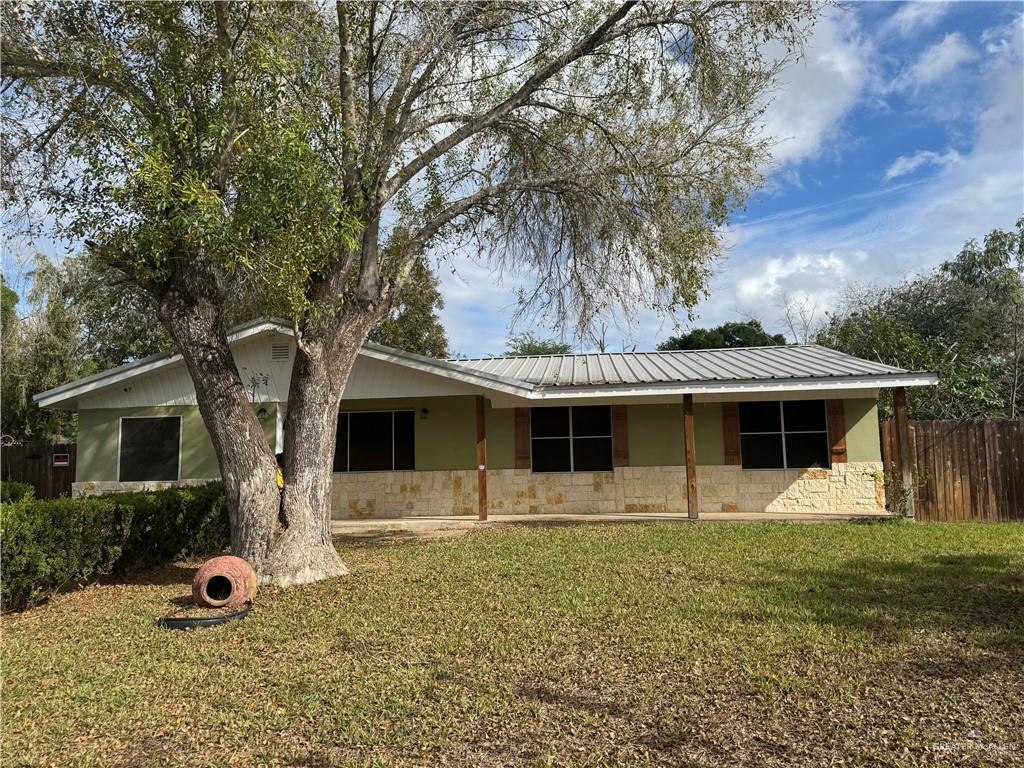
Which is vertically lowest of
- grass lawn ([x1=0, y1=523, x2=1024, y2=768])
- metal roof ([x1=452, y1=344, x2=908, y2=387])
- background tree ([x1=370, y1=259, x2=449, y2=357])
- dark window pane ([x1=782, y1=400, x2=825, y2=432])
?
grass lawn ([x1=0, y1=523, x2=1024, y2=768])

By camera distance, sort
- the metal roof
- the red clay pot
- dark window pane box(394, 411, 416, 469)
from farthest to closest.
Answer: dark window pane box(394, 411, 416, 469) → the metal roof → the red clay pot

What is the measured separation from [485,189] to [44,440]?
2226cm

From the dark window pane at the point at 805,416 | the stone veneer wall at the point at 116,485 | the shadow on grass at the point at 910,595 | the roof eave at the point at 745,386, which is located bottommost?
the shadow on grass at the point at 910,595

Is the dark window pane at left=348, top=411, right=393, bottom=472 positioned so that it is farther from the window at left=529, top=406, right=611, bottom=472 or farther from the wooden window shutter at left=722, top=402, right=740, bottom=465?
the wooden window shutter at left=722, top=402, right=740, bottom=465

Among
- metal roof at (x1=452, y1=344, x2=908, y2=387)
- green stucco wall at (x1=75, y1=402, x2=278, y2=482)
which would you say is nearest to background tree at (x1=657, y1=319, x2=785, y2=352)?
metal roof at (x1=452, y1=344, x2=908, y2=387)

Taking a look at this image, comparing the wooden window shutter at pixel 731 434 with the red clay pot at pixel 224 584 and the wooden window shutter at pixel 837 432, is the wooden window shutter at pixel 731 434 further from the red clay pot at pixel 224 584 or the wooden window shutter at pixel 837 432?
the red clay pot at pixel 224 584

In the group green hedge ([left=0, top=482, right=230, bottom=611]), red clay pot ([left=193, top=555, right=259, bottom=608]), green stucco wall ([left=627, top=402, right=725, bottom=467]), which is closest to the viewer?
red clay pot ([left=193, top=555, right=259, bottom=608])

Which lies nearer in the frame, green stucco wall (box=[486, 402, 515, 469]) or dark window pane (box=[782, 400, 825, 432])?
dark window pane (box=[782, 400, 825, 432])

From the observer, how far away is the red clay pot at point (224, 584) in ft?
21.5

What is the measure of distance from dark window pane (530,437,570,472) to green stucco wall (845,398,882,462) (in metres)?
Result: 5.51

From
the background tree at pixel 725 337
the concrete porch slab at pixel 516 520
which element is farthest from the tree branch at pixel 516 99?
the background tree at pixel 725 337

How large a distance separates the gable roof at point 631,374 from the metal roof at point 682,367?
0.02 meters

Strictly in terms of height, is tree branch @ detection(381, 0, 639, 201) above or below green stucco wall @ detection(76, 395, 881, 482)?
above

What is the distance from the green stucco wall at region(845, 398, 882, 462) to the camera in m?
13.6
